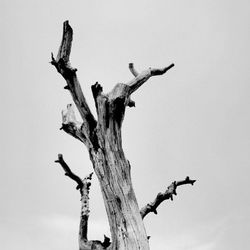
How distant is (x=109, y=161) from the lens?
A: 4414mm

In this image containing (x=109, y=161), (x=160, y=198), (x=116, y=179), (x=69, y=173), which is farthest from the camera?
(x=69, y=173)

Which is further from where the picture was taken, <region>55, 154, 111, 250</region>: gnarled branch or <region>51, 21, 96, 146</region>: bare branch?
<region>51, 21, 96, 146</region>: bare branch

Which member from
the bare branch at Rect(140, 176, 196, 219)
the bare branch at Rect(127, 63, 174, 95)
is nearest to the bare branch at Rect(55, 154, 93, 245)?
the bare branch at Rect(140, 176, 196, 219)

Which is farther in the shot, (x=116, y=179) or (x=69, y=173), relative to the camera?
(x=69, y=173)

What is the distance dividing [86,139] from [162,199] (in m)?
1.39

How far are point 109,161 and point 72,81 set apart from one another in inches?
53.0

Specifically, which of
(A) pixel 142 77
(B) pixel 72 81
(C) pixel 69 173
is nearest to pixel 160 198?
(C) pixel 69 173

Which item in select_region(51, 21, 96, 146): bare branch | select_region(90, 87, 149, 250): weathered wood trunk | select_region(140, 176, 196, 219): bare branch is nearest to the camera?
select_region(90, 87, 149, 250): weathered wood trunk

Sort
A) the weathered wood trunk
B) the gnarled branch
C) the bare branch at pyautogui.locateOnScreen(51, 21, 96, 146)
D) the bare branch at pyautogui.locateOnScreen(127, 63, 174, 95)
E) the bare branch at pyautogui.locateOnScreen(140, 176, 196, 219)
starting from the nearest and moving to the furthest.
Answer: the weathered wood trunk, the gnarled branch, the bare branch at pyautogui.locateOnScreen(140, 176, 196, 219), the bare branch at pyautogui.locateOnScreen(51, 21, 96, 146), the bare branch at pyautogui.locateOnScreen(127, 63, 174, 95)

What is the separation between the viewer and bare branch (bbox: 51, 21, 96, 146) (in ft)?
15.9

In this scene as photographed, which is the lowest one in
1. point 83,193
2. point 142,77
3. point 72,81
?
point 83,193

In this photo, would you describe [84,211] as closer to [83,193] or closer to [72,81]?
[83,193]

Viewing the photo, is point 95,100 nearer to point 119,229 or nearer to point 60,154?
point 60,154

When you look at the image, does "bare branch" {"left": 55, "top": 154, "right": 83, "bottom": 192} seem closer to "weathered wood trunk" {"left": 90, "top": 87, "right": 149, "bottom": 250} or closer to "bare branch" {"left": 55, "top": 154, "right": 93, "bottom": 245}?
"bare branch" {"left": 55, "top": 154, "right": 93, "bottom": 245}
